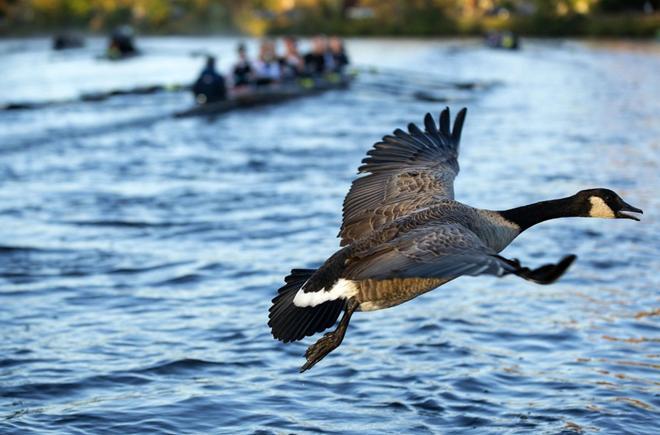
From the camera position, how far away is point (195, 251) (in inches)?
579

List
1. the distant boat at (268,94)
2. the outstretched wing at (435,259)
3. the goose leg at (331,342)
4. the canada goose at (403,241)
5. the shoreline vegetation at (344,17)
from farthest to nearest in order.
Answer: the shoreline vegetation at (344,17)
the distant boat at (268,94)
the goose leg at (331,342)
the canada goose at (403,241)
the outstretched wing at (435,259)

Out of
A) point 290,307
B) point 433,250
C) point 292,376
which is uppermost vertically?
point 433,250

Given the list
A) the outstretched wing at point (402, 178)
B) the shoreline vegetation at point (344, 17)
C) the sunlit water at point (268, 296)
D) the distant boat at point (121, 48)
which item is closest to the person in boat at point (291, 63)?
the sunlit water at point (268, 296)

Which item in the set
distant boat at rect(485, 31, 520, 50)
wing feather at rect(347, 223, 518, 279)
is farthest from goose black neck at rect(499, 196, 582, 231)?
distant boat at rect(485, 31, 520, 50)

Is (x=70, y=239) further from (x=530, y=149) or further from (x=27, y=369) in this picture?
(x=530, y=149)

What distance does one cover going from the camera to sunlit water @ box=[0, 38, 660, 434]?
349 inches

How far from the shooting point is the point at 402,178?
9070mm

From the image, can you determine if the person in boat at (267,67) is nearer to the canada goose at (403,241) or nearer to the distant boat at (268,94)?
the distant boat at (268,94)

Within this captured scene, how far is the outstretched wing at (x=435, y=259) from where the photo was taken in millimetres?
6254

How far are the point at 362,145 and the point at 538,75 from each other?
24.5m

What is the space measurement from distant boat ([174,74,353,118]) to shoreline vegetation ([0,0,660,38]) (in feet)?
182

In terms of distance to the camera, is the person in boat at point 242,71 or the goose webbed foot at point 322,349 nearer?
the goose webbed foot at point 322,349

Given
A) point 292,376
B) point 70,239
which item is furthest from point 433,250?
point 70,239

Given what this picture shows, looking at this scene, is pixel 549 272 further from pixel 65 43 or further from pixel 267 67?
pixel 65 43
